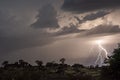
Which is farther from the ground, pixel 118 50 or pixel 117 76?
pixel 118 50

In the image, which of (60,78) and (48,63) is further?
(48,63)

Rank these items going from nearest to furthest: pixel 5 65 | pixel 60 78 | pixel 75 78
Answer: pixel 75 78, pixel 60 78, pixel 5 65

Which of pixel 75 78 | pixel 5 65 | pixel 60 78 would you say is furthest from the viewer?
pixel 5 65

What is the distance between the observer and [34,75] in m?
69.9

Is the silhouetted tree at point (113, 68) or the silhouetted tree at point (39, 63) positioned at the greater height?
the silhouetted tree at point (39, 63)

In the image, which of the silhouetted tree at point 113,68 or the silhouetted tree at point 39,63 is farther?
the silhouetted tree at point 39,63

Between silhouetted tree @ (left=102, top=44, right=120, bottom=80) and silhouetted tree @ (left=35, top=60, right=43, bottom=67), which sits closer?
silhouetted tree @ (left=102, top=44, right=120, bottom=80)

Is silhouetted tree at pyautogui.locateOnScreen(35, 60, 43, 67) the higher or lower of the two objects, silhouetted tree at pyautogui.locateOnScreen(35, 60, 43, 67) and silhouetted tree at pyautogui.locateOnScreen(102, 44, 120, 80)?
the higher

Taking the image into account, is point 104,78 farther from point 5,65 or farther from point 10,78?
point 5,65

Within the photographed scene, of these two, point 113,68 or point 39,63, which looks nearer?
point 113,68

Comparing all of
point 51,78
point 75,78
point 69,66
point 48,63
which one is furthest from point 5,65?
point 75,78

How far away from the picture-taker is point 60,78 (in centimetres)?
7144

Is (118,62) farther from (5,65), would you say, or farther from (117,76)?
(5,65)

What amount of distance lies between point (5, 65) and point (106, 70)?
40.6 metres
